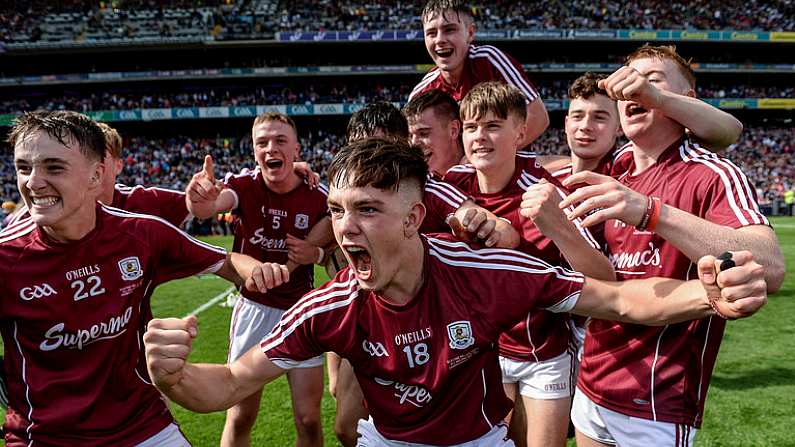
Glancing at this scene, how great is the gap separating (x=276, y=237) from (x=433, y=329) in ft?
7.97

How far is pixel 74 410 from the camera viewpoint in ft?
9.00

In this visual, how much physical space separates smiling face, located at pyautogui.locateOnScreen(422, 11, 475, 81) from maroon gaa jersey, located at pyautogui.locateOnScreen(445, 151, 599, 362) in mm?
1407

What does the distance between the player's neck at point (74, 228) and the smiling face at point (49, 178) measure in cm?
1

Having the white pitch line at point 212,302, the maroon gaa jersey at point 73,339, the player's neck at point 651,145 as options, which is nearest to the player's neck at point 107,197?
the maroon gaa jersey at point 73,339

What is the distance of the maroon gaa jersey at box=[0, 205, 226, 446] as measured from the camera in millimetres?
2734

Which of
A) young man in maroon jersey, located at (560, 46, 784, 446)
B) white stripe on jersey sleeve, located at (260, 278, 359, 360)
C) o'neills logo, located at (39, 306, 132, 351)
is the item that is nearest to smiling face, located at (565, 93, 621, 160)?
young man in maroon jersey, located at (560, 46, 784, 446)

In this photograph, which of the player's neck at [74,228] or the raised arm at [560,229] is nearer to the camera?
the raised arm at [560,229]

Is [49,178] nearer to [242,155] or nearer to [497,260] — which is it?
[497,260]

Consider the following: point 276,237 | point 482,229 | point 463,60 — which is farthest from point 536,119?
point 276,237

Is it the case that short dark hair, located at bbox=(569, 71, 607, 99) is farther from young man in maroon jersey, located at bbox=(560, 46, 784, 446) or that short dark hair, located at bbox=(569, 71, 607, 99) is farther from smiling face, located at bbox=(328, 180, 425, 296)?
smiling face, located at bbox=(328, 180, 425, 296)

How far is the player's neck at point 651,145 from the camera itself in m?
2.65

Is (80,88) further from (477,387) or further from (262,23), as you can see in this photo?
(477,387)

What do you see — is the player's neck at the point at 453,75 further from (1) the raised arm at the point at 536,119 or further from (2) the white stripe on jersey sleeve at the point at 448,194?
(2) the white stripe on jersey sleeve at the point at 448,194

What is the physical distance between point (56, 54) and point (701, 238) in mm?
42308
